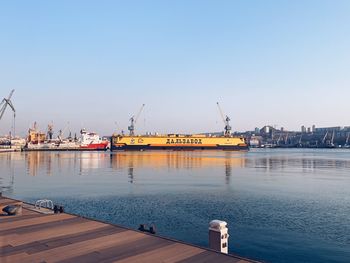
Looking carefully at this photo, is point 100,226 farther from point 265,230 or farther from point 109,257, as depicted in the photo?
point 265,230

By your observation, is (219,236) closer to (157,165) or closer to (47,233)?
(47,233)

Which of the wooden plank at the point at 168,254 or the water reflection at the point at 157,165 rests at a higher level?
the wooden plank at the point at 168,254

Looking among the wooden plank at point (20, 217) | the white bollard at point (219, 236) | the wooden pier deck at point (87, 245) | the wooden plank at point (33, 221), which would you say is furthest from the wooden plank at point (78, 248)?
the wooden plank at point (20, 217)

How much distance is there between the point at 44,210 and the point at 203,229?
13896 mm

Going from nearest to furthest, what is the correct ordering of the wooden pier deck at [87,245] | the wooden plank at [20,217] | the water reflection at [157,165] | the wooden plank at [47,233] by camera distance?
the wooden pier deck at [87,245] < the wooden plank at [47,233] < the wooden plank at [20,217] < the water reflection at [157,165]

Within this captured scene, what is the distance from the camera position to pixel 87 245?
15195mm

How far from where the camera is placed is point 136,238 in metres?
16.7

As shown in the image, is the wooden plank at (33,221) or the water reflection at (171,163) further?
the water reflection at (171,163)

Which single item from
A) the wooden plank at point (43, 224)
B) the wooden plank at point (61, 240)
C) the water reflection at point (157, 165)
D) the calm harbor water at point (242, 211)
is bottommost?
the water reflection at point (157, 165)

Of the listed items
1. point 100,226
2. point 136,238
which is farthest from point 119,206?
point 136,238

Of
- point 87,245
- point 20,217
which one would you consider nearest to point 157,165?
point 20,217

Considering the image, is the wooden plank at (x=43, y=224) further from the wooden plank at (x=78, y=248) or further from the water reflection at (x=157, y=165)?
the water reflection at (x=157, y=165)

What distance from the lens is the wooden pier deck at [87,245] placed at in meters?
13.4

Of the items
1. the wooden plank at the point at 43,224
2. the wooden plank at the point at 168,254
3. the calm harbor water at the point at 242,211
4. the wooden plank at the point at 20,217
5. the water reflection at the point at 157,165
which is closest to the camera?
the wooden plank at the point at 168,254
